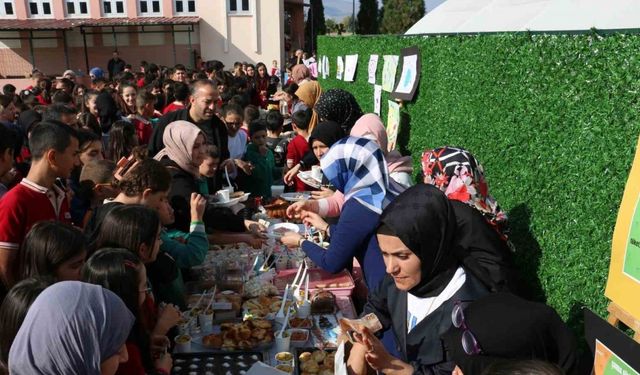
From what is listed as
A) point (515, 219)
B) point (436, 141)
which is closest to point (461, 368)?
point (515, 219)

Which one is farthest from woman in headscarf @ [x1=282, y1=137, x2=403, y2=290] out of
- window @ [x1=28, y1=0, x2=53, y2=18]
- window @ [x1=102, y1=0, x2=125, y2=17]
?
window @ [x1=28, y1=0, x2=53, y2=18]

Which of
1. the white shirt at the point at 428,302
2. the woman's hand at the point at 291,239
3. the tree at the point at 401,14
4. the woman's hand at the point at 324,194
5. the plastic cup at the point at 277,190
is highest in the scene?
the tree at the point at 401,14

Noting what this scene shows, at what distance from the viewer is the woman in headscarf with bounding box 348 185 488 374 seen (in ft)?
6.75

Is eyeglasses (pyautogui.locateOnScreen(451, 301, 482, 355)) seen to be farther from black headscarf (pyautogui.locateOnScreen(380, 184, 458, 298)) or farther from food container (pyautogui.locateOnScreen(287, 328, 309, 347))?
food container (pyautogui.locateOnScreen(287, 328, 309, 347))

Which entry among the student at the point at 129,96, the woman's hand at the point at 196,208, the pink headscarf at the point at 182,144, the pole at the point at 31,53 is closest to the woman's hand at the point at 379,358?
the woman's hand at the point at 196,208

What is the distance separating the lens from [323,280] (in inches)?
136

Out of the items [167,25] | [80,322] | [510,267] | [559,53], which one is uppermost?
[167,25]

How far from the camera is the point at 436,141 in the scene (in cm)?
546

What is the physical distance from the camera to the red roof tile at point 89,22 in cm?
2553

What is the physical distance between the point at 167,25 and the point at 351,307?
26.5 meters

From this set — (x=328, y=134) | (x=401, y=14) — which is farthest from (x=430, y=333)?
(x=401, y=14)

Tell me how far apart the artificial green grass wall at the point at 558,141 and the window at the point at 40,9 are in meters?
29.0

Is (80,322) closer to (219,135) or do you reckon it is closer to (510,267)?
(510,267)

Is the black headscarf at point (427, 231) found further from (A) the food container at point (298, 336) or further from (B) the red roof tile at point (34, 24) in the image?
(B) the red roof tile at point (34, 24)
